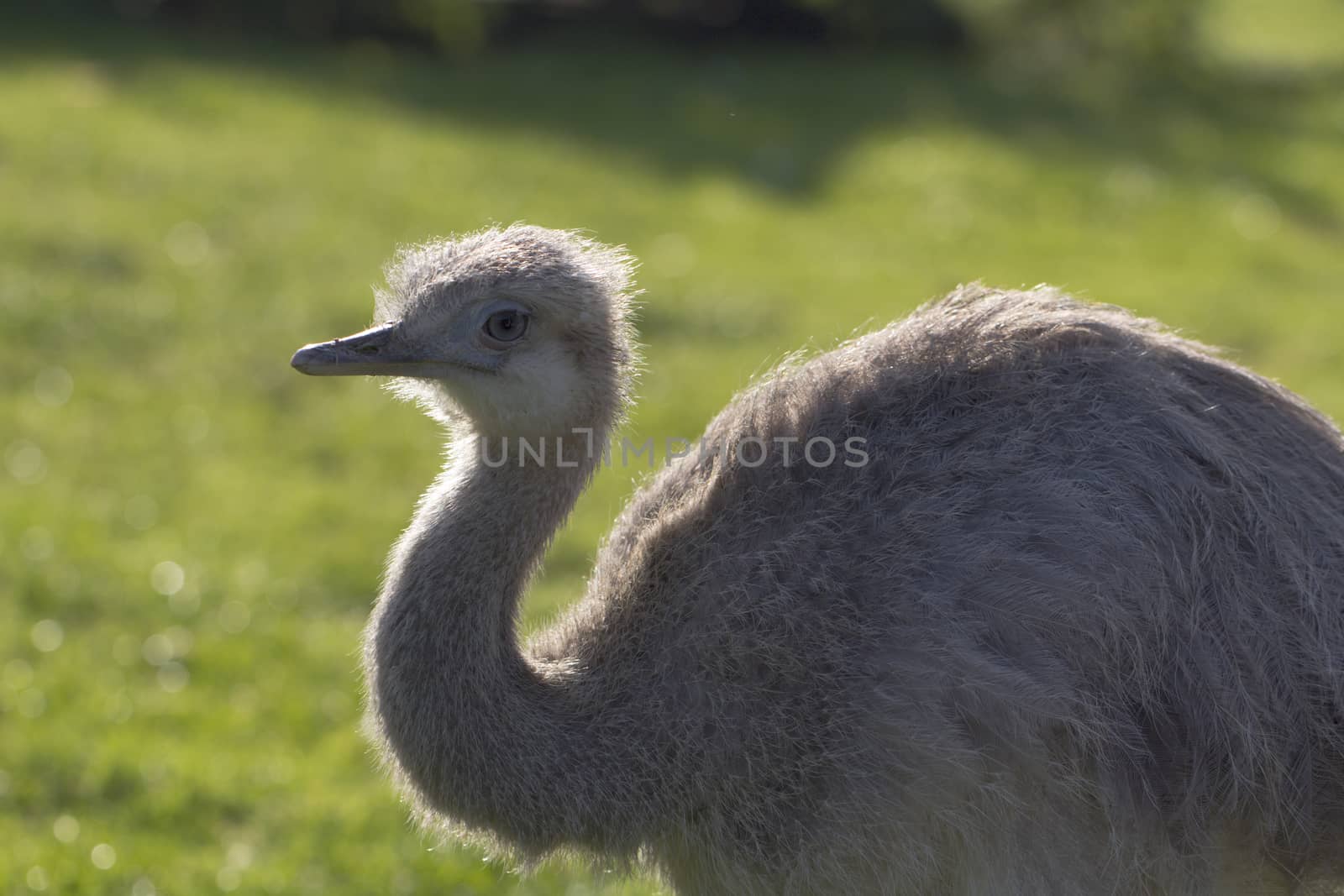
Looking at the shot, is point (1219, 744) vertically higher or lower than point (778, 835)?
higher

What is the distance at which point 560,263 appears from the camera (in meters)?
3.60

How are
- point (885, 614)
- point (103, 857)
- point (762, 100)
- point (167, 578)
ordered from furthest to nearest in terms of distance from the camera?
point (762, 100)
point (167, 578)
point (103, 857)
point (885, 614)

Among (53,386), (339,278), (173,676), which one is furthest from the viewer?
(339,278)

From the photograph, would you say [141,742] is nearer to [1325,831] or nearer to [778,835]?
[778,835]

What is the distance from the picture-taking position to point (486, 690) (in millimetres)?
3490

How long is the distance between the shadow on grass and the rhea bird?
827 centimetres

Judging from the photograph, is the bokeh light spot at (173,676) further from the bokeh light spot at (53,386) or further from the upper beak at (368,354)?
the upper beak at (368,354)

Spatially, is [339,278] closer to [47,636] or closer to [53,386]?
[53,386]

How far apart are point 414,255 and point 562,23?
1196 cm

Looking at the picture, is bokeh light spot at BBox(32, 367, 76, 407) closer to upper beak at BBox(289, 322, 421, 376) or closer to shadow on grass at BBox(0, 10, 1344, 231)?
shadow on grass at BBox(0, 10, 1344, 231)

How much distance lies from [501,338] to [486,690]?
32.8 inches

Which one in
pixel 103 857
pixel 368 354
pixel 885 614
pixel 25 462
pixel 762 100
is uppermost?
pixel 762 100

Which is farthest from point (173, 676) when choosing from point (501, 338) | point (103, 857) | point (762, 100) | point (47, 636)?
point (762, 100)

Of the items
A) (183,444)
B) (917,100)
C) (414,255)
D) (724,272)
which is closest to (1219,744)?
(414,255)
